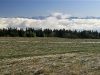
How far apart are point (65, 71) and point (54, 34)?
13463 centimetres

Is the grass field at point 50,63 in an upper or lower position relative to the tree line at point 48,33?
lower

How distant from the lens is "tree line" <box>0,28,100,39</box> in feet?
417

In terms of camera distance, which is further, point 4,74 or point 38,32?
point 38,32

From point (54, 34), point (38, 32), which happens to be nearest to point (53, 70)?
point (38, 32)

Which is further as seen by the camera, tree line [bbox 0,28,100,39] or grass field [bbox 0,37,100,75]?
tree line [bbox 0,28,100,39]

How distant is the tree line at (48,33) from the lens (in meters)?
127

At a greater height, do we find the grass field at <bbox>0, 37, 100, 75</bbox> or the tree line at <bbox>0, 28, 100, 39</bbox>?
the tree line at <bbox>0, 28, 100, 39</bbox>

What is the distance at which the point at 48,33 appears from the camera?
5920 inches

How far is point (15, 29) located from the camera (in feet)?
431

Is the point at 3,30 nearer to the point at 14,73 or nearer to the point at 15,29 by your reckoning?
the point at 15,29

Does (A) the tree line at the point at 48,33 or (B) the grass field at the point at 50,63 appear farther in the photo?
(A) the tree line at the point at 48,33

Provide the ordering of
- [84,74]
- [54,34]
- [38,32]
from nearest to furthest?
[84,74] < [38,32] < [54,34]

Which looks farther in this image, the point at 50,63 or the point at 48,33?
the point at 48,33

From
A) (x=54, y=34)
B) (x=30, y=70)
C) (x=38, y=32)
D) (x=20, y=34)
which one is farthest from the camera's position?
(x=54, y=34)
